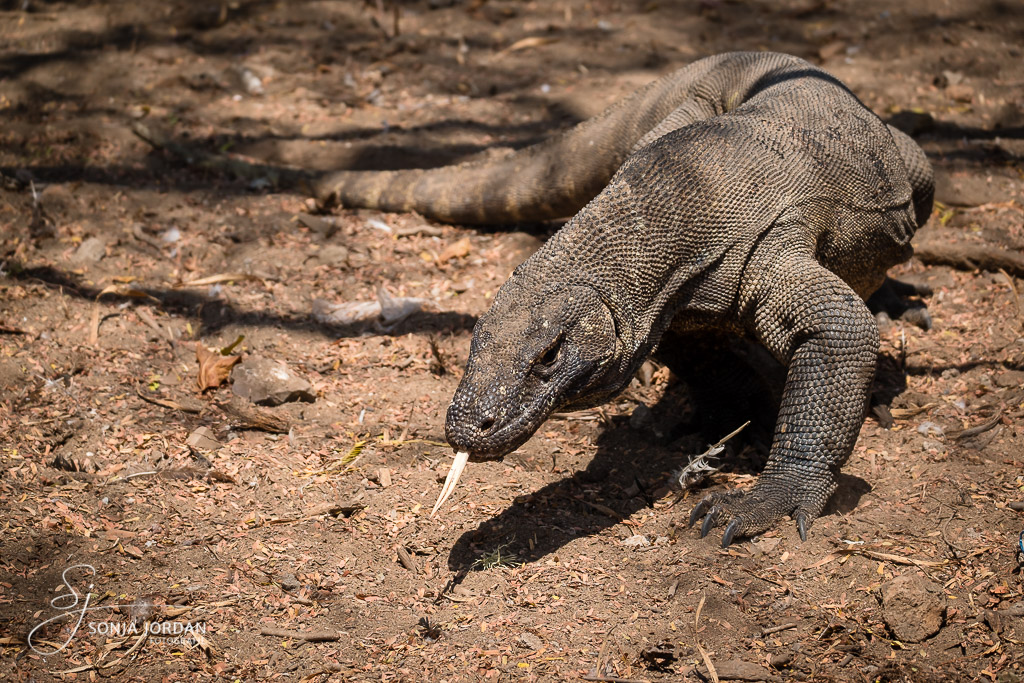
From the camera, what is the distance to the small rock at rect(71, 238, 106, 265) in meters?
4.87

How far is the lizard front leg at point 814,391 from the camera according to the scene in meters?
3.27

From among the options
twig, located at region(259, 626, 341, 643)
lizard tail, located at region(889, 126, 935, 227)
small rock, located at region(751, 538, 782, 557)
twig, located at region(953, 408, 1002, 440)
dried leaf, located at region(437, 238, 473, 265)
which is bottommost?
dried leaf, located at region(437, 238, 473, 265)

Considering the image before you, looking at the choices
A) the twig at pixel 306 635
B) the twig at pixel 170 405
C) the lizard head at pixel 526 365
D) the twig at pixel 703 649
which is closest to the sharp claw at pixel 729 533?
the twig at pixel 703 649

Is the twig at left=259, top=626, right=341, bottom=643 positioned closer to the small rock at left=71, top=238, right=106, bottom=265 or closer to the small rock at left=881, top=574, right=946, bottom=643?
Answer: the small rock at left=881, top=574, right=946, bottom=643

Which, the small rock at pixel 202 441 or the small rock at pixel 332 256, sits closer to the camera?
the small rock at pixel 202 441

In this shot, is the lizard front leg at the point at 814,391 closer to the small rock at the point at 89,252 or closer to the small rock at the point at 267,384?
the small rock at the point at 267,384

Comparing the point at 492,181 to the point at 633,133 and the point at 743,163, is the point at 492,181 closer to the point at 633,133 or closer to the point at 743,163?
the point at 633,133

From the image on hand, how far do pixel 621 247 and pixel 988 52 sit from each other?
5.66 metres

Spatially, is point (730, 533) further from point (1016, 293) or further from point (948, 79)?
point (948, 79)

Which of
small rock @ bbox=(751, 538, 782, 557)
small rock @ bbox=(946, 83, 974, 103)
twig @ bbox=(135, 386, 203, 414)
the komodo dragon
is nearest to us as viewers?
the komodo dragon

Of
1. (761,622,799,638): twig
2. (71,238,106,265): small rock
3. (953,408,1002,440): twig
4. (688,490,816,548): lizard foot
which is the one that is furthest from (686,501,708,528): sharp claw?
(71,238,106,265): small rock

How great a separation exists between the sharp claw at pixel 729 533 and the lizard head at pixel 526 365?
2.29 ft

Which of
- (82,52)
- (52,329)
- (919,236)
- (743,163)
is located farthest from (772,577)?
(82,52)

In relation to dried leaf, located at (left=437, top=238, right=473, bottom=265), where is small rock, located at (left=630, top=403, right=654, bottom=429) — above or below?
above
